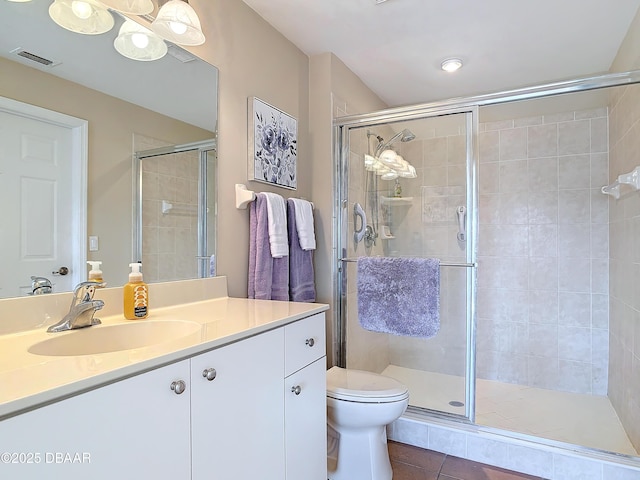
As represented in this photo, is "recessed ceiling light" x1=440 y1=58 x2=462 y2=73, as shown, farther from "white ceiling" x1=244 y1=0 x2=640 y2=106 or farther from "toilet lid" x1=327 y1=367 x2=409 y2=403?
"toilet lid" x1=327 y1=367 x2=409 y2=403

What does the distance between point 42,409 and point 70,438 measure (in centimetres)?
8

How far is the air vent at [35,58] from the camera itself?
3.48ft

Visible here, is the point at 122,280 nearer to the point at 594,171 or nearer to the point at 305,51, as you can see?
the point at 305,51

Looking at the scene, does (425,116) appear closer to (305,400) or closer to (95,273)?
(305,400)

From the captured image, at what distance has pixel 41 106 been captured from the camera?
111cm

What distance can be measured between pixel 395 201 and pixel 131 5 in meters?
1.83

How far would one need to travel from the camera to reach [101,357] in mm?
811

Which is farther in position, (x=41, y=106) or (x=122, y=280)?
(x=122, y=280)

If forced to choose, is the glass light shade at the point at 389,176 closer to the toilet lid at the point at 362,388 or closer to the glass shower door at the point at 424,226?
the glass shower door at the point at 424,226

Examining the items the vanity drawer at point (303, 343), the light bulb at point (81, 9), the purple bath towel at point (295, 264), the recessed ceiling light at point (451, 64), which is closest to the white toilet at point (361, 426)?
the vanity drawer at point (303, 343)

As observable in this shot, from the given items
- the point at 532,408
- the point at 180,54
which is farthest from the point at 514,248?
the point at 180,54

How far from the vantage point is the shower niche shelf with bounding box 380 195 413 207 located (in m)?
2.58

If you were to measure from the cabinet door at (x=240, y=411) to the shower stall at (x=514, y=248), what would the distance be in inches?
48.2

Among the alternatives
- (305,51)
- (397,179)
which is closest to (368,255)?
(397,179)
